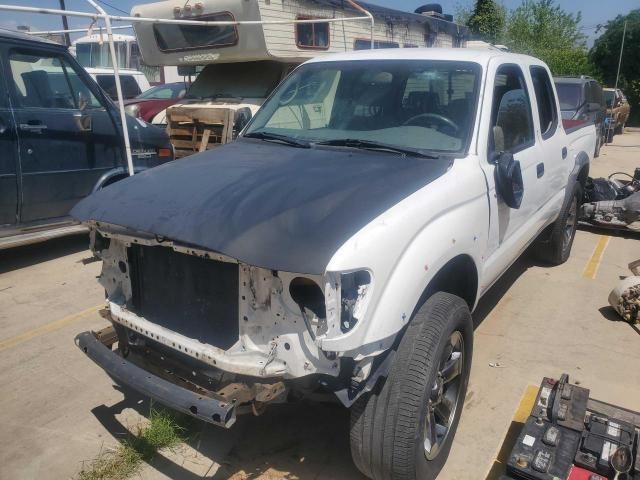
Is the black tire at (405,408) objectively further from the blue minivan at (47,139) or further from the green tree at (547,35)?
the green tree at (547,35)

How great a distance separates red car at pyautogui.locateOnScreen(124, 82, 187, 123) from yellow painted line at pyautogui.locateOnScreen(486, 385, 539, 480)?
29.0 ft

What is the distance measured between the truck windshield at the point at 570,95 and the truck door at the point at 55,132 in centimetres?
773

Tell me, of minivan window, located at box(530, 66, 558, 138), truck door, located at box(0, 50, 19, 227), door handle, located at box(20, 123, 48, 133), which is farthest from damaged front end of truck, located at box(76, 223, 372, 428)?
door handle, located at box(20, 123, 48, 133)

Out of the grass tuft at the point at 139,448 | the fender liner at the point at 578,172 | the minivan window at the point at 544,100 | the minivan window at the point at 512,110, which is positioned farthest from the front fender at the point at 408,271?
the fender liner at the point at 578,172

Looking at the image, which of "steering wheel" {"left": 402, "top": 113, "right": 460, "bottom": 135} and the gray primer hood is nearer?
the gray primer hood

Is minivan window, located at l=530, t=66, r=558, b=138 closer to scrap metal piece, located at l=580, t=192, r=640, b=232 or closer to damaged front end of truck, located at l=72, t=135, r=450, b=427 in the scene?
damaged front end of truck, located at l=72, t=135, r=450, b=427

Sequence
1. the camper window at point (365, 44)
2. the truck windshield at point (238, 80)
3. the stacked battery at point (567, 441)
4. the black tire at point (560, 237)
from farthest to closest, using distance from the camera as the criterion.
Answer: the camper window at point (365, 44), the truck windshield at point (238, 80), the black tire at point (560, 237), the stacked battery at point (567, 441)

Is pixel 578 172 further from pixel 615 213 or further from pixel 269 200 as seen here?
pixel 269 200

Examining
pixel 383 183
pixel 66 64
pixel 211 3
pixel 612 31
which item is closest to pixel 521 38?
pixel 612 31

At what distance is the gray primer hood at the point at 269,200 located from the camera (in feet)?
7.22

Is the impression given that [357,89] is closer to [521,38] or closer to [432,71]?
[432,71]

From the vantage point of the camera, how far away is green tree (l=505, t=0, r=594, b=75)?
27.5 m

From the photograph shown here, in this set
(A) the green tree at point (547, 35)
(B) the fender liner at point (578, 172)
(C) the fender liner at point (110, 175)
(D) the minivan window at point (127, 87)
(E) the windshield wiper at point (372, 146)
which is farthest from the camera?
(A) the green tree at point (547, 35)

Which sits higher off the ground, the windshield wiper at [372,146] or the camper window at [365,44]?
the camper window at [365,44]
